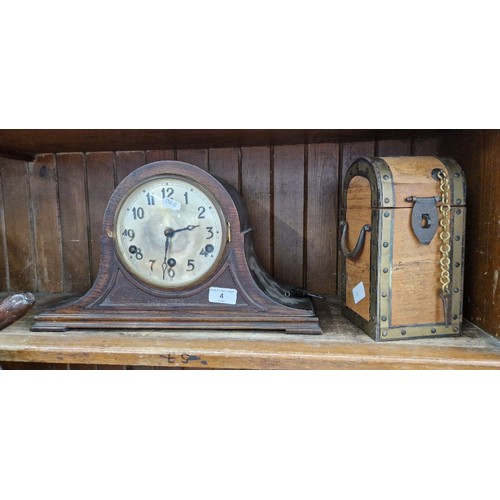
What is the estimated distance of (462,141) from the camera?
90cm

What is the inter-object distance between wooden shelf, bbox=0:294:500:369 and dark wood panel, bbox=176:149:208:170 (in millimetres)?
526

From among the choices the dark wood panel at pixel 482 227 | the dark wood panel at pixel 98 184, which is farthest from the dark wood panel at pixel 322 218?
the dark wood panel at pixel 98 184

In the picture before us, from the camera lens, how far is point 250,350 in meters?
0.75

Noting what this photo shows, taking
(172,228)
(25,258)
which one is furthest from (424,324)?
(25,258)

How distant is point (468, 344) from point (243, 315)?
1.55ft

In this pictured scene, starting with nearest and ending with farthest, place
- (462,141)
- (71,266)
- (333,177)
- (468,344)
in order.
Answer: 1. (468,344)
2. (462,141)
3. (333,177)
4. (71,266)

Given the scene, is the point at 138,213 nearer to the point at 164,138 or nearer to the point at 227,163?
the point at 164,138

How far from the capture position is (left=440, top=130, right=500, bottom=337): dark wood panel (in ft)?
2.56

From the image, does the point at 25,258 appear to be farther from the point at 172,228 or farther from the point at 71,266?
the point at 172,228

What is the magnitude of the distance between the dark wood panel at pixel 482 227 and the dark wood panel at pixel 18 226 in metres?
1.25

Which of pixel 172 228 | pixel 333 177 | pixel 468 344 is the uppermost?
pixel 333 177

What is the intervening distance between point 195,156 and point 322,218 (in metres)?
0.42

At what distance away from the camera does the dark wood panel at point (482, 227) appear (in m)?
0.78

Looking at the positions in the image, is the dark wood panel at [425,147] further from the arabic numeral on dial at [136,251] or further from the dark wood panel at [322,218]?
the arabic numeral on dial at [136,251]
